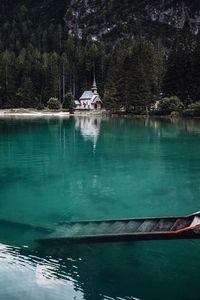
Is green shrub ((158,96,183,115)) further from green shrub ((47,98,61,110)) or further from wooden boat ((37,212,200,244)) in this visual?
wooden boat ((37,212,200,244))

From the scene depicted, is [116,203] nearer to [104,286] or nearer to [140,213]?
[140,213]

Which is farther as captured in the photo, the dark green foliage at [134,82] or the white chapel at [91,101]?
the white chapel at [91,101]

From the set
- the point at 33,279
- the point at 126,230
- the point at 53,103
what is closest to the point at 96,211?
the point at 126,230

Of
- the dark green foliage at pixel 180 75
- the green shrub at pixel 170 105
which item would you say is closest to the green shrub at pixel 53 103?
the dark green foliage at pixel 180 75

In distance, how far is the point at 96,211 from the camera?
2002cm

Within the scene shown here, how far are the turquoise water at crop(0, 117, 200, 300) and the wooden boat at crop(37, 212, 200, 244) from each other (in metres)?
0.42

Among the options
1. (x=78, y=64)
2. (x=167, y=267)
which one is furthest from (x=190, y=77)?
(x=167, y=267)

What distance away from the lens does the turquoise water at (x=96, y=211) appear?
12.1 m

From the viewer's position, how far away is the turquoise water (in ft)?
39.8

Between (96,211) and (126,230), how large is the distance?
4.70 metres

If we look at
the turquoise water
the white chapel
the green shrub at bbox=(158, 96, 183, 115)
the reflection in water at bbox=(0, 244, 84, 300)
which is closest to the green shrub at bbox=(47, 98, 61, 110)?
the white chapel

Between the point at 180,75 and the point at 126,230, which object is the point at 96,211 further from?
the point at 180,75

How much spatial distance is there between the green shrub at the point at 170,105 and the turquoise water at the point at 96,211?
4639cm

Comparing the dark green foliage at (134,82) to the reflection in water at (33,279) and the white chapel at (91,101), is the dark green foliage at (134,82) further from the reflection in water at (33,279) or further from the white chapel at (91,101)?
the reflection in water at (33,279)
